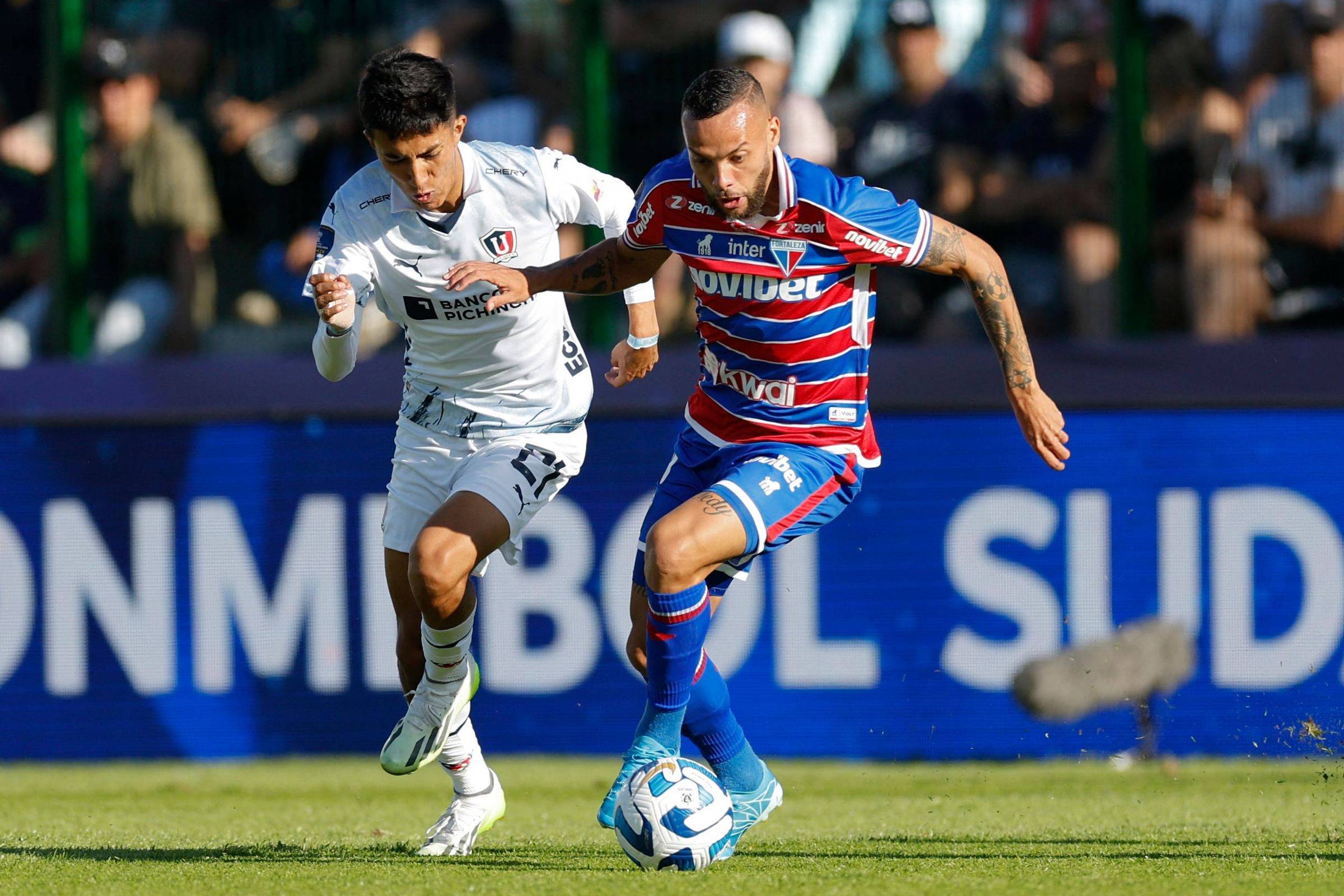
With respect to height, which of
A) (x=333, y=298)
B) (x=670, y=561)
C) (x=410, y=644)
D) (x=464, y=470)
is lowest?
(x=410, y=644)

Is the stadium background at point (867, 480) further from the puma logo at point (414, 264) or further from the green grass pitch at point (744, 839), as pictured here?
the puma logo at point (414, 264)

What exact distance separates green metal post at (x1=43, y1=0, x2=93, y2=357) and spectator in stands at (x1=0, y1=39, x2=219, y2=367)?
57 mm

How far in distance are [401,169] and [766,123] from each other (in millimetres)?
1132

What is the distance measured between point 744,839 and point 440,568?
4.43 ft

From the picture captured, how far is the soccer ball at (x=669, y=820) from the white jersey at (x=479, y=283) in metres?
1.50

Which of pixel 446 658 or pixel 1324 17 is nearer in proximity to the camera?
pixel 446 658

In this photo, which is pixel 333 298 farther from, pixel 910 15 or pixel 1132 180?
pixel 1132 180

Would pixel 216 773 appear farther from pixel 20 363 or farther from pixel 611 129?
pixel 611 129

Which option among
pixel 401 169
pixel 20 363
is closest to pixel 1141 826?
pixel 401 169

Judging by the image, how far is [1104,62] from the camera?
8078 millimetres

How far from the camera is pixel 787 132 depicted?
26.6ft

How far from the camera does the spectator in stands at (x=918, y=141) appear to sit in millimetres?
8117

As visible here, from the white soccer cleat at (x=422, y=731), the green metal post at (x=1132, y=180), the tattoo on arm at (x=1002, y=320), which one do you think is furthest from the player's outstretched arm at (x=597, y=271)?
the green metal post at (x=1132, y=180)

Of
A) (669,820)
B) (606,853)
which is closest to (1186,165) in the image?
(606,853)
